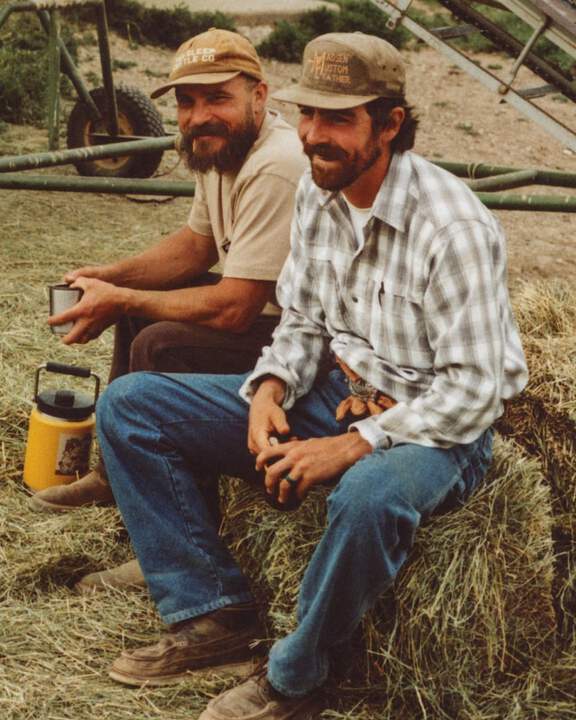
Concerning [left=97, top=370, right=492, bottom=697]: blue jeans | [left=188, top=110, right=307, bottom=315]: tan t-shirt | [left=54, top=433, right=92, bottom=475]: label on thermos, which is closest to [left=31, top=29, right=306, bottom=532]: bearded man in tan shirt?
[left=188, top=110, right=307, bottom=315]: tan t-shirt

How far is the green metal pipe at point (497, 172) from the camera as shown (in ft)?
17.7

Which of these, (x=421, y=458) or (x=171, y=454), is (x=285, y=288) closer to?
(x=171, y=454)

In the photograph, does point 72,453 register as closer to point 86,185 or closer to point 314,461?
point 314,461

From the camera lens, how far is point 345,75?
283cm

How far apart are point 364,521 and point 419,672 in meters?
0.52

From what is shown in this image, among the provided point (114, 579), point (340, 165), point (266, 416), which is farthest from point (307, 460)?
point (114, 579)

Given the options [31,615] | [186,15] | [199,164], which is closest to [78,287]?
[199,164]

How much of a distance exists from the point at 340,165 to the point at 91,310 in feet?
3.34

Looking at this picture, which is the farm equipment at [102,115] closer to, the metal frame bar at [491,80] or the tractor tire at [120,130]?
the tractor tire at [120,130]

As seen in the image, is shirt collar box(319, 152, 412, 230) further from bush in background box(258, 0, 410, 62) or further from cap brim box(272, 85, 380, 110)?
bush in background box(258, 0, 410, 62)

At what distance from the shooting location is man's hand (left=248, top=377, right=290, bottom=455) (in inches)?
116

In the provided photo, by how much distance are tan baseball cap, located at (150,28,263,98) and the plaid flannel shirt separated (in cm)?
59

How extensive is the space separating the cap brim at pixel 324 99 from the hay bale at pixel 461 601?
38.5 inches

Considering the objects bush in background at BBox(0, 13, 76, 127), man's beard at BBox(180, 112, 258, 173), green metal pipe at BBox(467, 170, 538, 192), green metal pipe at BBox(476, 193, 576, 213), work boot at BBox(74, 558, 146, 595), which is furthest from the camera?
bush in background at BBox(0, 13, 76, 127)
